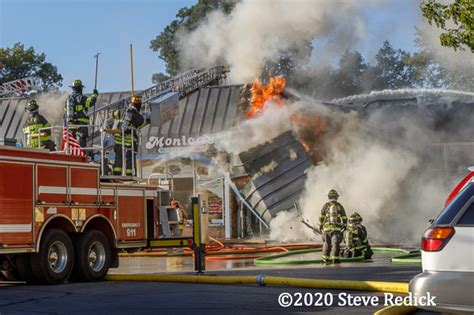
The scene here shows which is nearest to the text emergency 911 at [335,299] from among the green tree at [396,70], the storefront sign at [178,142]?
the storefront sign at [178,142]

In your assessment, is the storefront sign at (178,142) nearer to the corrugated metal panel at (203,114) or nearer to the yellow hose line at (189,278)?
the corrugated metal panel at (203,114)

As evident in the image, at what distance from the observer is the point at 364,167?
23531 mm

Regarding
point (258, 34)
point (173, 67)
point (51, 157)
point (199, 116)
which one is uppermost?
point (173, 67)

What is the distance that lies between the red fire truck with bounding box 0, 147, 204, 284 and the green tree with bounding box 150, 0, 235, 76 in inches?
1267

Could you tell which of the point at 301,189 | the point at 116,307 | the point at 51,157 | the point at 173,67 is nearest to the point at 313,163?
the point at 301,189

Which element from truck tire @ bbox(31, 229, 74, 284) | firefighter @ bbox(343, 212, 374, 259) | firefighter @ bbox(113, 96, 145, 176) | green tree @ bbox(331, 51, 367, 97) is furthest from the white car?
green tree @ bbox(331, 51, 367, 97)

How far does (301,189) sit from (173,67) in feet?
81.7

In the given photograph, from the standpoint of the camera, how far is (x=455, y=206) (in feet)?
22.5

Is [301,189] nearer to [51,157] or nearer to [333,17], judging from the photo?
[333,17]

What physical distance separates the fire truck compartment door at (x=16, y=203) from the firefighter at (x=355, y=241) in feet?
23.6

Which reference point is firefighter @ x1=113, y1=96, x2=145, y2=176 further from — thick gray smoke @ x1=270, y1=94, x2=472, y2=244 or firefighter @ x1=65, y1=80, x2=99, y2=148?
thick gray smoke @ x1=270, y1=94, x2=472, y2=244

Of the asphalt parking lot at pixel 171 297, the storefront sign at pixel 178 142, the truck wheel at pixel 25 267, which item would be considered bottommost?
the asphalt parking lot at pixel 171 297

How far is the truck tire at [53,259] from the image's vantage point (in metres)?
11.7

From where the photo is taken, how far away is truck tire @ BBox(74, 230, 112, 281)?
40.7 ft
